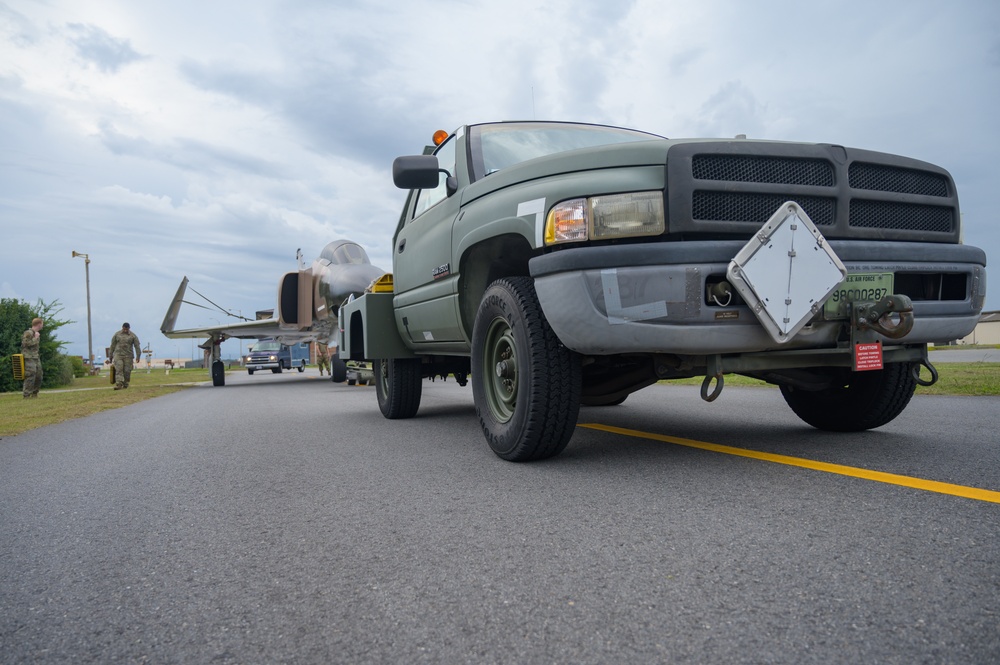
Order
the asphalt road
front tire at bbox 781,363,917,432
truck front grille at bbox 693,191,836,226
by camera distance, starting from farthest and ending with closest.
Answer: front tire at bbox 781,363,917,432 → truck front grille at bbox 693,191,836,226 → the asphalt road


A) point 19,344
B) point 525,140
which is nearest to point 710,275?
point 525,140

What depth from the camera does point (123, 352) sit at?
19250mm

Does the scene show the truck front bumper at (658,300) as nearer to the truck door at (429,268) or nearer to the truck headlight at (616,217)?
the truck headlight at (616,217)

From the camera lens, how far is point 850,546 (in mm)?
2129

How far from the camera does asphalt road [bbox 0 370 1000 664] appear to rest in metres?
1.60

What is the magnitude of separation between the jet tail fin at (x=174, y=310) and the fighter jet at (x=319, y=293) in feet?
20.7

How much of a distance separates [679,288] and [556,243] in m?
0.63

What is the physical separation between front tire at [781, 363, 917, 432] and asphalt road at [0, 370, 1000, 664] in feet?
0.72

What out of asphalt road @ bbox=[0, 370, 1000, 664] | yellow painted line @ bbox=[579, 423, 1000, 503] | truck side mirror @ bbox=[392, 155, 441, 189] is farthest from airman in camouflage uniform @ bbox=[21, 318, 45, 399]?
yellow painted line @ bbox=[579, 423, 1000, 503]

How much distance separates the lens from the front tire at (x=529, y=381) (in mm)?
3502

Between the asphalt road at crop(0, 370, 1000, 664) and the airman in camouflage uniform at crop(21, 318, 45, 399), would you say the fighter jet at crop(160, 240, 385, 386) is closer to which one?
the airman in camouflage uniform at crop(21, 318, 45, 399)

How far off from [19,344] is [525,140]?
81.7 ft

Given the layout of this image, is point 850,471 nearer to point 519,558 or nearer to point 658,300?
point 658,300

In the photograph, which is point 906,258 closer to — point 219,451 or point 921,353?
point 921,353
